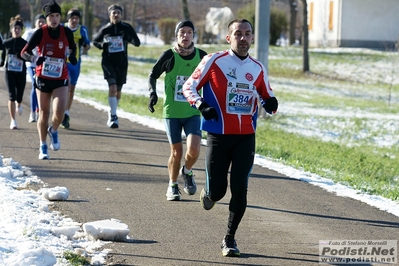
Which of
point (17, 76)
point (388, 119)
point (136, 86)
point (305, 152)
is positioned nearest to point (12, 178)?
point (17, 76)

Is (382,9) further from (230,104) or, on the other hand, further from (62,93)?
(230,104)

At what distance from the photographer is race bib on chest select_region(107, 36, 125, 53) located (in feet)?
A: 48.6

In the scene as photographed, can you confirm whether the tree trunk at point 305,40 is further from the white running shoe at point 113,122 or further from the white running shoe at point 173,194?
the white running shoe at point 173,194

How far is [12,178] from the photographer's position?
31.2 ft

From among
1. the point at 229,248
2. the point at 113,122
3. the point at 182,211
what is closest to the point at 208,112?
the point at 229,248

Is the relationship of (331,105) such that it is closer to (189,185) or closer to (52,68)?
(52,68)

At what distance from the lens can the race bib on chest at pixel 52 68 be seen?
1100 centimetres

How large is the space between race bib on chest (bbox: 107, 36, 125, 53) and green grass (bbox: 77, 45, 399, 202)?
3.15 metres

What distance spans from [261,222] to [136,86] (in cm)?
2242

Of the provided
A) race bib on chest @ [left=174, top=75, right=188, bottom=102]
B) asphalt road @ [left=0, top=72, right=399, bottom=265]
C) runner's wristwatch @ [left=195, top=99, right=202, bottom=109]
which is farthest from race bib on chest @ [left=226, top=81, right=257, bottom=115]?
race bib on chest @ [left=174, top=75, right=188, bottom=102]

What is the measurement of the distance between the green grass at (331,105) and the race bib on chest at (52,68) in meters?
3.80

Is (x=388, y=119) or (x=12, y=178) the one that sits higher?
(x=12, y=178)

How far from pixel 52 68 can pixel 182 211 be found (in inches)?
142

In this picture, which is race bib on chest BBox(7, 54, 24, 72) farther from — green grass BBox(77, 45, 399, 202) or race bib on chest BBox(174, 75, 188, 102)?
race bib on chest BBox(174, 75, 188, 102)
